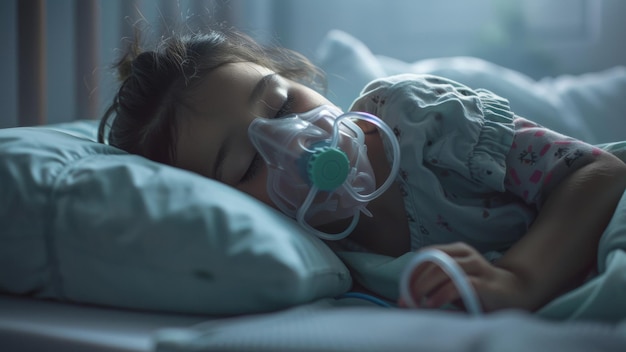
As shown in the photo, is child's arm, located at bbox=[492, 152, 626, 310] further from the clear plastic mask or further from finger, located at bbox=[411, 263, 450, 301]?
the clear plastic mask

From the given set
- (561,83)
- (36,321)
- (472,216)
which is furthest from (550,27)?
(36,321)

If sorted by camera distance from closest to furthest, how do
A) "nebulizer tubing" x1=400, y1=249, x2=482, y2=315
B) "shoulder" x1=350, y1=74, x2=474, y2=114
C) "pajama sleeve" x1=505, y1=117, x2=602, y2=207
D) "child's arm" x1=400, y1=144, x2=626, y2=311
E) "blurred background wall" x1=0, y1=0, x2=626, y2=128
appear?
"nebulizer tubing" x1=400, y1=249, x2=482, y2=315
"child's arm" x1=400, y1=144, x2=626, y2=311
"pajama sleeve" x1=505, y1=117, x2=602, y2=207
"shoulder" x1=350, y1=74, x2=474, y2=114
"blurred background wall" x1=0, y1=0, x2=626, y2=128

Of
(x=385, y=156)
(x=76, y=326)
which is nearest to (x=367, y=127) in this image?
(x=385, y=156)


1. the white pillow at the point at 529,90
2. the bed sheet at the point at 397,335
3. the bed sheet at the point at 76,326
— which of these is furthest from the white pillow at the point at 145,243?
the white pillow at the point at 529,90

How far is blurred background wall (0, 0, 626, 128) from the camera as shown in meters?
1.73

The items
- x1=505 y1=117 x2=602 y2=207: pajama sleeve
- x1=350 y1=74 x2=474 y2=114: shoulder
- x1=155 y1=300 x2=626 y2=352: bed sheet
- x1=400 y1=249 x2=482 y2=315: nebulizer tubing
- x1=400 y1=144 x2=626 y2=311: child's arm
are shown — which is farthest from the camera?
x1=350 y1=74 x2=474 y2=114: shoulder

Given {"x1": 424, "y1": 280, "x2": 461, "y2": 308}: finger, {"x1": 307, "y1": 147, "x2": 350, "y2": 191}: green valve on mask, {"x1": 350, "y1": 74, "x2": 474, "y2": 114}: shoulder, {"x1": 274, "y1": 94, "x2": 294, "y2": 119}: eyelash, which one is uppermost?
{"x1": 350, "y1": 74, "x2": 474, "y2": 114}: shoulder

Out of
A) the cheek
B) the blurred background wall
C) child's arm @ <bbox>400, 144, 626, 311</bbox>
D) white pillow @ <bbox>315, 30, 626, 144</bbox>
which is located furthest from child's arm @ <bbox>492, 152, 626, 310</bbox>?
the blurred background wall

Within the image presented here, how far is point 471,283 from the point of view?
2.06ft

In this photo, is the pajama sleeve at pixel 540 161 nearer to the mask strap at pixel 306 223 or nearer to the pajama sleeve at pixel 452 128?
the pajama sleeve at pixel 452 128

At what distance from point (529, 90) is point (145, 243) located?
119 cm

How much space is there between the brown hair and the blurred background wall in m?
0.62

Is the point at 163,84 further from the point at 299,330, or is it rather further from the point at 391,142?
the point at 299,330

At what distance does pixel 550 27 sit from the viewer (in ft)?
7.88
